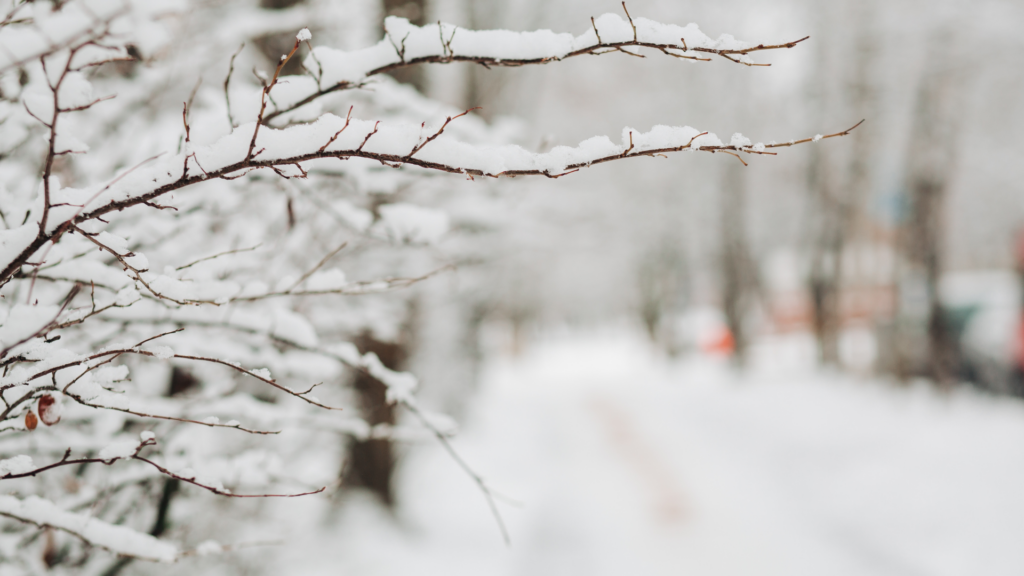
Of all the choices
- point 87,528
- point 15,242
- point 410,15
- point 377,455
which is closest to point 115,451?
point 87,528

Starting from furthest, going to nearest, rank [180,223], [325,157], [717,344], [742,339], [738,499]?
[717,344], [742,339], [738,499], [180,223], [325,157]

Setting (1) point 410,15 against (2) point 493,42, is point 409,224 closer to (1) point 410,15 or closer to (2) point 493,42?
(2) point 493,42

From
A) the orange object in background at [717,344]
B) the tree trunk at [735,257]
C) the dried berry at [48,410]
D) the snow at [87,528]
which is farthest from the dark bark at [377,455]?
the orange object in background at [717,344]

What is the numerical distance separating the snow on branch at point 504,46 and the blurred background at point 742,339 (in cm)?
21

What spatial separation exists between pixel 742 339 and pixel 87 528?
1316cm

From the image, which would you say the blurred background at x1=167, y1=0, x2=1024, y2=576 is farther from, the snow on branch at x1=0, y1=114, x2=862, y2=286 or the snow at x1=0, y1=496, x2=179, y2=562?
the snow at x1=0, y1=496, x2=179, y2=562

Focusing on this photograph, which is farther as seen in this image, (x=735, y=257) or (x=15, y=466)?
(x=735, y=257)

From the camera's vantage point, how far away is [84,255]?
1.33 metres

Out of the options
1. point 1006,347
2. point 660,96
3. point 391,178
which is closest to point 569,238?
point 660,96

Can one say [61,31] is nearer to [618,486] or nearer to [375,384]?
[375,384]

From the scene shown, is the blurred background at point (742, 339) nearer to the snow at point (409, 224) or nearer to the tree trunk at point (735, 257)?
the tree trunk at point (735, 257)

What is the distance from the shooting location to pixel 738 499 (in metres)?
6.09

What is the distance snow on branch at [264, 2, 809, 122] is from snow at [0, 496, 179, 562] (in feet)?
3.41

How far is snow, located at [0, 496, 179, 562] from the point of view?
118 cm
